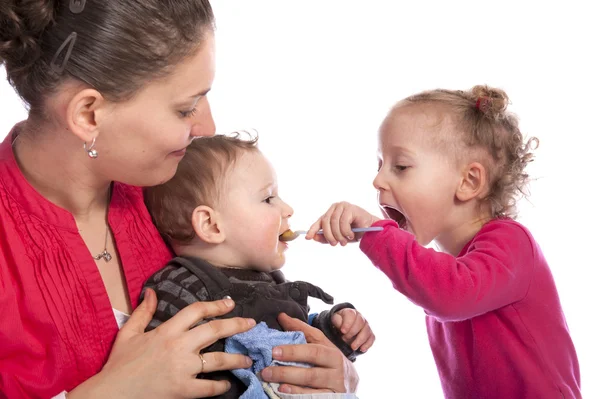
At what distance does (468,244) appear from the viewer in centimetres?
203

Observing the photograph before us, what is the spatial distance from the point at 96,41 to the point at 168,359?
2.06 feet

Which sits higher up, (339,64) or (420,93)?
(339,64)

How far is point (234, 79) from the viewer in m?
2.92

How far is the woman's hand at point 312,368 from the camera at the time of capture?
5.33 ft

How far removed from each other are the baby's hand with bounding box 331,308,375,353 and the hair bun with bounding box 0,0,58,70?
0.90 metres

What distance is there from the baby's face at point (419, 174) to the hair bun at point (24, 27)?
3.05 feet

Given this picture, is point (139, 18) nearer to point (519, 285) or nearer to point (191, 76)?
point (191, 76)

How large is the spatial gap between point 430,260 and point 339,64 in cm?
129

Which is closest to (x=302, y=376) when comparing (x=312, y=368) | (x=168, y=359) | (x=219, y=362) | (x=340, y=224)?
(x=312, y=368)

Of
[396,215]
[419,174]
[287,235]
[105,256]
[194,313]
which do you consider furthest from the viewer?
[396,215]

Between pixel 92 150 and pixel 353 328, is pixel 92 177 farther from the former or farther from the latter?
pixel 353 328

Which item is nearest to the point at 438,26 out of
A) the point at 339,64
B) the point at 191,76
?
the point at 339,64

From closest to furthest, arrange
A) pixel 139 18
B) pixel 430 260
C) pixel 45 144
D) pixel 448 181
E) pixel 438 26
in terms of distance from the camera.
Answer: pixel 139 18
pixel 45 144
pixel 430 260
pixel 448 181
pixel 438 26

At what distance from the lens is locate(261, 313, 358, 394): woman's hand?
5.33ft
